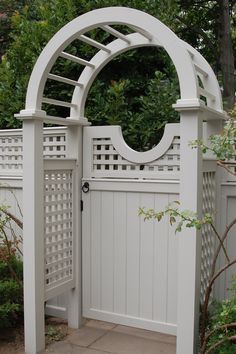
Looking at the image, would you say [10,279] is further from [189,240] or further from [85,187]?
[189,240]

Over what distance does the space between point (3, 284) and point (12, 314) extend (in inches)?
11.0

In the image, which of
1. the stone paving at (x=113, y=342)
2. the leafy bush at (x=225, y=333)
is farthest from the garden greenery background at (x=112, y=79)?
the leafy bush at (x=225, y=333)

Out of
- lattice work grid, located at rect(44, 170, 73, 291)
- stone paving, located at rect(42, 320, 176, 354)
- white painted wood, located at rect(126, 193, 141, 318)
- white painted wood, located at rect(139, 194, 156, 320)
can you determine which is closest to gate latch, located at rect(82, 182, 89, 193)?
lattice work grid, located at rect(44, 170, 73, 291)

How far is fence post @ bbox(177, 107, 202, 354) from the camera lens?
8.25 ft

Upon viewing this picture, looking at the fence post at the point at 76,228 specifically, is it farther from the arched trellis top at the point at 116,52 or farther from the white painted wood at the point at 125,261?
the arched trellis top at the point at 116,52

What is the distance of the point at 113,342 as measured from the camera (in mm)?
3088

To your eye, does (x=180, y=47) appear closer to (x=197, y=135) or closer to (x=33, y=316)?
(x=197, y=135)

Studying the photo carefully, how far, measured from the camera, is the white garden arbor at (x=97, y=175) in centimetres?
254

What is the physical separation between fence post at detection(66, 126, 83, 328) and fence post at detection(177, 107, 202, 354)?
3.50 feet

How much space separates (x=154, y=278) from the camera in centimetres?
311

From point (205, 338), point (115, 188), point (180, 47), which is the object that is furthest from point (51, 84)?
point (205, 338)

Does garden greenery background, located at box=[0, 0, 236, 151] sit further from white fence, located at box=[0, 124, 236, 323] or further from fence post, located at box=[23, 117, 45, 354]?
fence post, located at box=[23, 117, 45, 354]

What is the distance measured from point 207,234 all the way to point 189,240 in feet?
1.79

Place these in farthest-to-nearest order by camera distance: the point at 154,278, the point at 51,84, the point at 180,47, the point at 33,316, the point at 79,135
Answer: the point at 51,84, the point at 79,135, the point at 154,278, the point at 33,316, the point at 180,47
